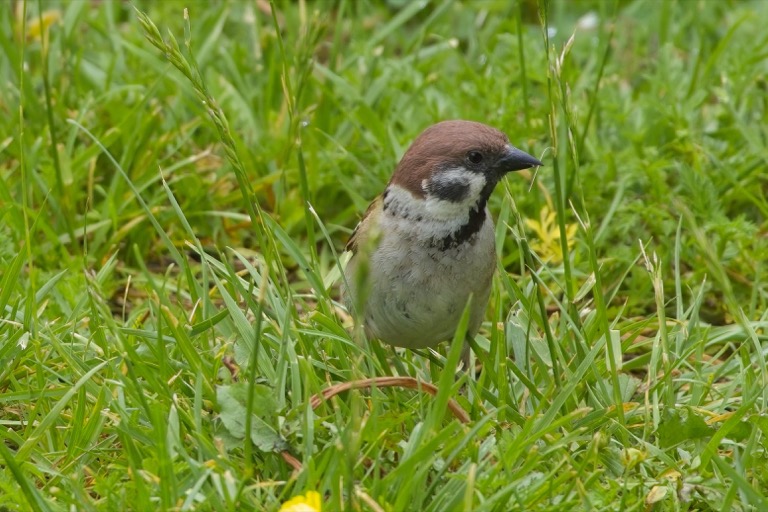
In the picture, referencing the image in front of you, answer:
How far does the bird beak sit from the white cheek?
0.24 feet

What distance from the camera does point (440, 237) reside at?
377 cm

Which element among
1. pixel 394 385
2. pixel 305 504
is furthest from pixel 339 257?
pixel 305 504

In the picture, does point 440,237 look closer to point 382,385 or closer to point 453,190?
point 453,190

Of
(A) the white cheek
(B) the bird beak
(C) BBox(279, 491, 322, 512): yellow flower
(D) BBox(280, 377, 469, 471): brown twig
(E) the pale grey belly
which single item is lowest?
(C) BBox(279, 491, 322, 512): yellow flower

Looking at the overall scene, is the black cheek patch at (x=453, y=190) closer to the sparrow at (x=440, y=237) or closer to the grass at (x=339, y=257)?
the sparrow at (x=440, y=237)

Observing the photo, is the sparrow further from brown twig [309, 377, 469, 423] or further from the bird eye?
brown twig [309, 377, 469, 423]

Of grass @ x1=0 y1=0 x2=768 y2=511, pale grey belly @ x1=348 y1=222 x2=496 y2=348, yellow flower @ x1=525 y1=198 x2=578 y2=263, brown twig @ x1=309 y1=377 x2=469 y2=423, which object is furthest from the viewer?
yellow flower @ x1=525 y1=198 x2=578 y2=263

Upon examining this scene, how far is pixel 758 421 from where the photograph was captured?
322cm

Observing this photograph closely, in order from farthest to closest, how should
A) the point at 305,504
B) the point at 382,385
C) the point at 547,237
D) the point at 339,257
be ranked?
the point at 547,237 → the point at 339,257 → the point at 382,385 → the point at 305,504

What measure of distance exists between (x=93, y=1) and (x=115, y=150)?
1.96 metres

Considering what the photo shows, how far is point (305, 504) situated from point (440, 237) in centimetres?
124

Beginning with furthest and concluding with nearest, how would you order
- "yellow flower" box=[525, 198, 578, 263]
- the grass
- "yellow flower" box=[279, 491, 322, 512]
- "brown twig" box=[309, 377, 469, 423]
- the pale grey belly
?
"yellow flower" box=[525, 198, 578, 263]
the pale grey belly
"brown twig" box=[309, 377, 469, 423]
the grass
"yellow flower" box=[279, 491, 322, 512]

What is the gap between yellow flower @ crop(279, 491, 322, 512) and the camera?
276 cm

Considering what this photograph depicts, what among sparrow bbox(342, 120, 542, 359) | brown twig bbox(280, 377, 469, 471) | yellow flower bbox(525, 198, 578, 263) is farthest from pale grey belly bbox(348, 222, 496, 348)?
yellow flower bbox(525, 198, 578, 263)
